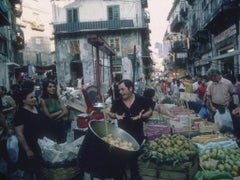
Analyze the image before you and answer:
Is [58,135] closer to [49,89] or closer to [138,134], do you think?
[49,89]

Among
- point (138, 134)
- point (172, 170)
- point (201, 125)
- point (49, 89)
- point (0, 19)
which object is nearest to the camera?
point (172, 170)

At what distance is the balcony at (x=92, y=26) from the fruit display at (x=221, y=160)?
31.7m

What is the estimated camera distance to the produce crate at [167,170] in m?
4.14

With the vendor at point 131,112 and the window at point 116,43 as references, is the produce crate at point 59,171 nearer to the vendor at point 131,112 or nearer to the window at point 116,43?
the vendor at point 131,112

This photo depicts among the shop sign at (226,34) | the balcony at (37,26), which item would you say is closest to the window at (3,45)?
the shop sign at (226,34)

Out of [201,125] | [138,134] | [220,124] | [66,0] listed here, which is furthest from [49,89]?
[66,0]

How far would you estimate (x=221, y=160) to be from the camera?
4691 millimetres

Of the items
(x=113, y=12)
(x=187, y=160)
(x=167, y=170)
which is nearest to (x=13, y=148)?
(x=167, y=170)

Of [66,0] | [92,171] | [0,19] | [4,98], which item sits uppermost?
[66,0]

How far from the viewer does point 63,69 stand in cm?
3638

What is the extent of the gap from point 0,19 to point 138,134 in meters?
13.9

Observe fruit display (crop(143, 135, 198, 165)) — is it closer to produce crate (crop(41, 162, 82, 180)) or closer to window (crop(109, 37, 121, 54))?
produce crate (crop(41, 162, 82, 180))

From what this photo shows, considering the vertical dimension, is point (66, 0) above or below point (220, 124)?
above

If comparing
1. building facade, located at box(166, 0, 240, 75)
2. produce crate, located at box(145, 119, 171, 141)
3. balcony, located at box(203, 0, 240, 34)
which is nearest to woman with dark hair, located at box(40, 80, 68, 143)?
produce crate, located at box(145, 119, 171, 141)
